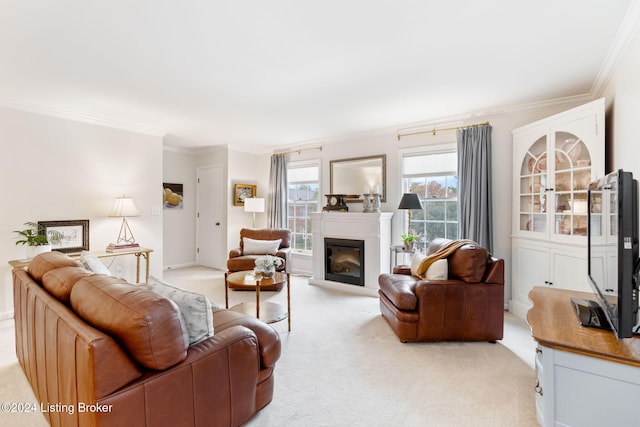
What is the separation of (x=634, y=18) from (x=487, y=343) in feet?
8.82

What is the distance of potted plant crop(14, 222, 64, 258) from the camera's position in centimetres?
330

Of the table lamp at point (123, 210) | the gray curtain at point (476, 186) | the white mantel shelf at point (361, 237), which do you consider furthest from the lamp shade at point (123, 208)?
the gray curtain at point (476, 186)

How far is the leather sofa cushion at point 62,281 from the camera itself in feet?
5.41

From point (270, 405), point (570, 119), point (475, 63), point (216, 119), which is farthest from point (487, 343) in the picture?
A: point (216, 119)

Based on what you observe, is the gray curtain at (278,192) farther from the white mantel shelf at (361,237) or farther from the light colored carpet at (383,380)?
the light colored carpet at (383,380)

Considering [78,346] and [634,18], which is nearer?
[78,346]

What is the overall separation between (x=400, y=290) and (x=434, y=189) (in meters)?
2.09

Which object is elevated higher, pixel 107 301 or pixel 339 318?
pixel 107 301

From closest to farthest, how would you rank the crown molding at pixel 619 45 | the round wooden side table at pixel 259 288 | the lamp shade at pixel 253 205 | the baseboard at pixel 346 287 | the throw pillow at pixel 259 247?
the crown molding at pixel 619 45
the round wooden side table at pixel 259 288
the baseboard at pixel 346 287
the throw pillow at pixel 259 247
the lamp shade at pixel 253 205

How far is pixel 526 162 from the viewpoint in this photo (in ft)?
11.7

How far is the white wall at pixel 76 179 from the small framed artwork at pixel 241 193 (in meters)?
1.49

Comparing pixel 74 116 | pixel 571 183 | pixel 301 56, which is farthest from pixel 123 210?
pixel 571 183

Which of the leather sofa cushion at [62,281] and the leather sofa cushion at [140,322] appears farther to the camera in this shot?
the leather sofa cushion at [62,281]

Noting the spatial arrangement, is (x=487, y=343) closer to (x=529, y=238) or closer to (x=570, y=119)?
(x=529, y=238)
